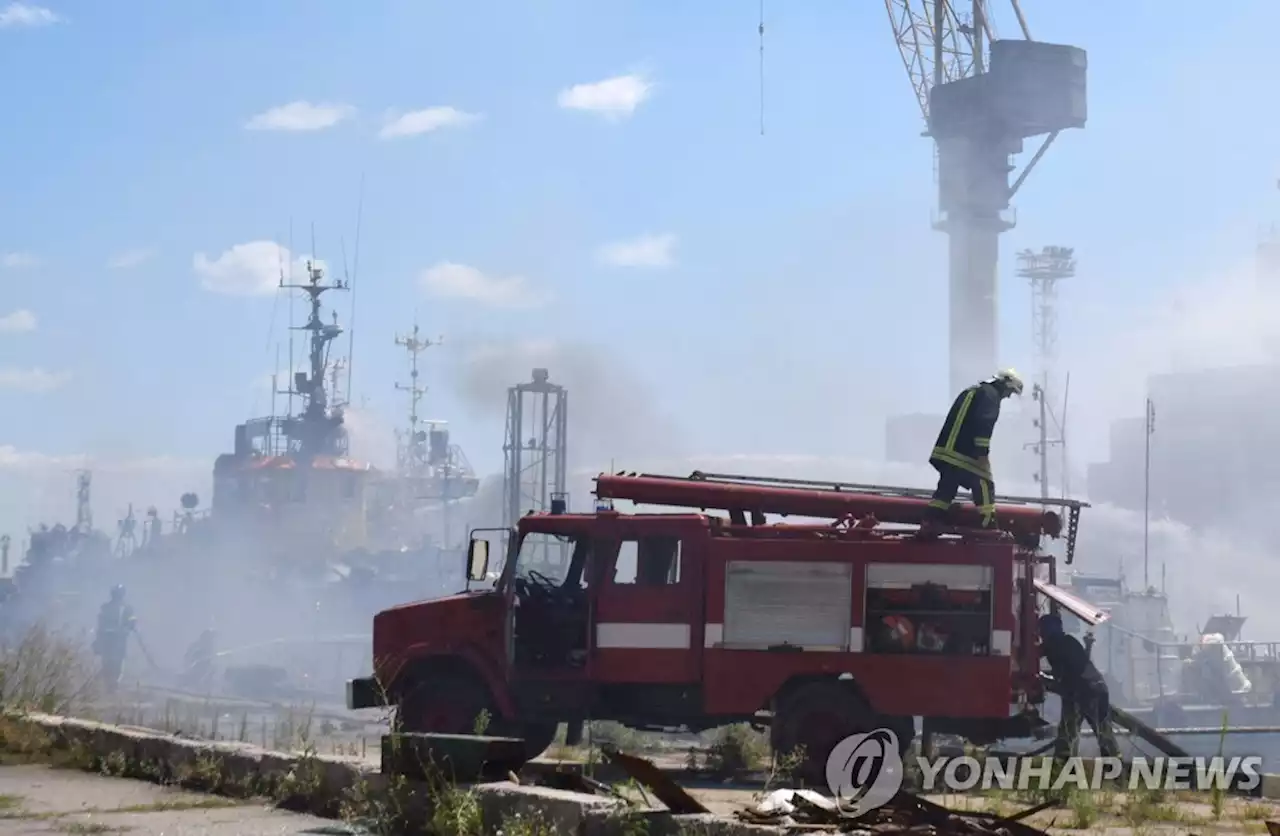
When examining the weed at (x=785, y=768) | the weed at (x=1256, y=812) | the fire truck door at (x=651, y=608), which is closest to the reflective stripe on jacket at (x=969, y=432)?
the fire truck door at (x=651, y=608)

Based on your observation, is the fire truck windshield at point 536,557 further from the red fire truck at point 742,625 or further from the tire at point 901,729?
the tire at point 901,729

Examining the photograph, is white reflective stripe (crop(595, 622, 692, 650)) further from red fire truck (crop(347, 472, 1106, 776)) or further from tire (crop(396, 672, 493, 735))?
tire (crop(396, 672, 493, 735))

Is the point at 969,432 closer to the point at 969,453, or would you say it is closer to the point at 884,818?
the point at 969,453

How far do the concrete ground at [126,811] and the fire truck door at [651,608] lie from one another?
10.7 ft

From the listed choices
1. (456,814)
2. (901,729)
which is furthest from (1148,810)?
(456,814)

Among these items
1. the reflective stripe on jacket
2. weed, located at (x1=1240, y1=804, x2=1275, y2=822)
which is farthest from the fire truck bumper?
weed, located at (x1=1240, y1=804, x2=1275, y2=822)

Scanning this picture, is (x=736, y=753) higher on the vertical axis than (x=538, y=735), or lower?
lower

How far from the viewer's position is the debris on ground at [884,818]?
21.3ft

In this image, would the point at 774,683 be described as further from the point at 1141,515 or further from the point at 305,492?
the point at 1141,515

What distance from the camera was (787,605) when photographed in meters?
11.1

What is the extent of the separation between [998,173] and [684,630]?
87.9 metres

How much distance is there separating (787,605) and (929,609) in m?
1.03

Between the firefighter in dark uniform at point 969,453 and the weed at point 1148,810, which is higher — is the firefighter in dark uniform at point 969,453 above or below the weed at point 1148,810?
above

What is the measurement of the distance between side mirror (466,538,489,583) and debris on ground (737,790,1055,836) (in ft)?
16.8
